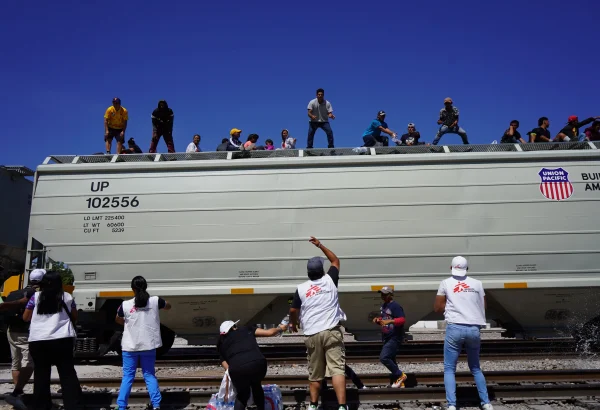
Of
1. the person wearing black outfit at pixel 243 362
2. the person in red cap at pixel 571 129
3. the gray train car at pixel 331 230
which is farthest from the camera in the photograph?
the person in red cap at pixel 571 129

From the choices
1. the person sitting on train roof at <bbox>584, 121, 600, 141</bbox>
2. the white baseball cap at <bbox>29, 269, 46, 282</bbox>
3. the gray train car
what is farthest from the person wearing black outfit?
the person sitting on train roof at <bbox>584, 121, 600, 141</bbox>

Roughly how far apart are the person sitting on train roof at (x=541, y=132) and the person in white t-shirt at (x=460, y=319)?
589 centimetres

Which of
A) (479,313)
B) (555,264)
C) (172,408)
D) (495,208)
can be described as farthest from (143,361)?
(555,264)

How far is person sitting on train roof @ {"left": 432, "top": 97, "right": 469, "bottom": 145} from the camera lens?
386 inches

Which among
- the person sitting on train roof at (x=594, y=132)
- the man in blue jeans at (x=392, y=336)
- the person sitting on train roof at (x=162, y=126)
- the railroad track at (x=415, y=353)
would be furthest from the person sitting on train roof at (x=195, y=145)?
the person sitting on train roof at (x=594, y=132)

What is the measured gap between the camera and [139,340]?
5.26 m

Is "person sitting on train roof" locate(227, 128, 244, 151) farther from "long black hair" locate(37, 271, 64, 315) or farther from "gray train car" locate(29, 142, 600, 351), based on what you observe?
"long black hair" locate(37, 271, 64, 315)

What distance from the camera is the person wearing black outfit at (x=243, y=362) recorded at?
455 cm

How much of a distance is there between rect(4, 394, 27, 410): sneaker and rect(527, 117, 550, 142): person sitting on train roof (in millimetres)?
9779

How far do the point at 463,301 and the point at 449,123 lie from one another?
225 inches

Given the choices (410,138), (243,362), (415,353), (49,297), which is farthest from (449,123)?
(49,297)

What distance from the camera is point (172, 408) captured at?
5.67 meters

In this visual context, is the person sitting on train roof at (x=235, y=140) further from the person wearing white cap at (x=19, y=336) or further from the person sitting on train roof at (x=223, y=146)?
the person wearing white cap at (x=19, y=336)

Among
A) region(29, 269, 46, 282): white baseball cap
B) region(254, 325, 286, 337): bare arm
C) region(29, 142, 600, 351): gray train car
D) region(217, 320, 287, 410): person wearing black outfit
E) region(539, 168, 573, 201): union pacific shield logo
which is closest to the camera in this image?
region(217, 320, 287, 410): person wearing black outfit
